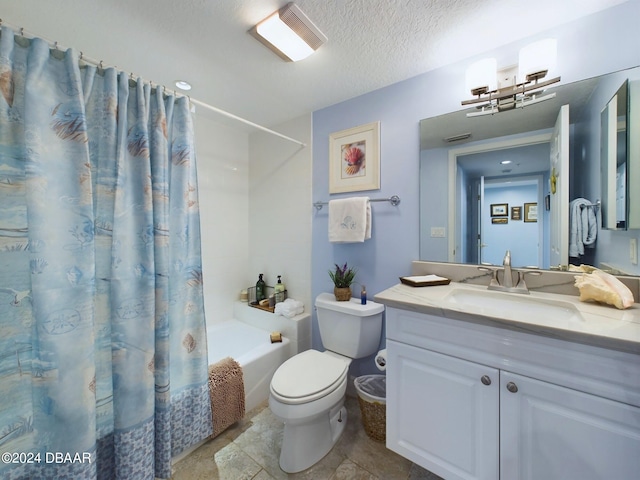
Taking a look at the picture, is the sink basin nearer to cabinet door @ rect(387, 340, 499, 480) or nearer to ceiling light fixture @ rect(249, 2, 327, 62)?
cabinet door @ rect(387, 340, 499, 480)

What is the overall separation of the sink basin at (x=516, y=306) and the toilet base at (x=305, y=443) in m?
0.89

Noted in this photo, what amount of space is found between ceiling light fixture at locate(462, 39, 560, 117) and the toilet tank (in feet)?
4.26

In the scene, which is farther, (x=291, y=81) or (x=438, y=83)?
(x=291, y=81)

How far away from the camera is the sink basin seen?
889mm

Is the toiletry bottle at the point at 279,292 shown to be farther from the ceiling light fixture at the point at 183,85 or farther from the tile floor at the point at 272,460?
the ceiling light fixture at the point at 183,85

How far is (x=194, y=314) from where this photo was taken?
4.06 ft

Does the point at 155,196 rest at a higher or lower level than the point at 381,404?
higher

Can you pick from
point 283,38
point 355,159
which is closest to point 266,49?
point 283,38

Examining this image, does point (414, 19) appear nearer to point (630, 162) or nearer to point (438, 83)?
point (438, 83)

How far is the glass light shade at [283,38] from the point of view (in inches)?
45.9

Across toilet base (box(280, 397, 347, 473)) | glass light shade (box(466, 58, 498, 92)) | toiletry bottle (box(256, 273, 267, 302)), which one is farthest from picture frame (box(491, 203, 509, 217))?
toiletry bottle (box(256, 273, 267, 302))

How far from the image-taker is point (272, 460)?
4.35ft

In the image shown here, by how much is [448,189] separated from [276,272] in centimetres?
157

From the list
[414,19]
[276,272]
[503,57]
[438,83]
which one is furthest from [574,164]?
[276,272]
